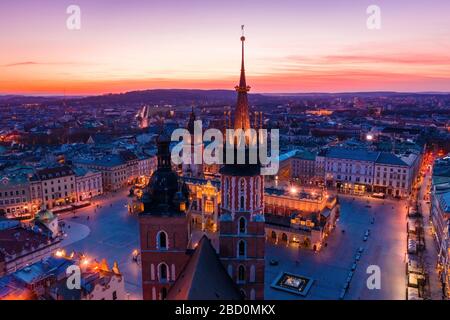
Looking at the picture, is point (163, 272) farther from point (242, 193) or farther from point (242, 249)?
point (242, 193)

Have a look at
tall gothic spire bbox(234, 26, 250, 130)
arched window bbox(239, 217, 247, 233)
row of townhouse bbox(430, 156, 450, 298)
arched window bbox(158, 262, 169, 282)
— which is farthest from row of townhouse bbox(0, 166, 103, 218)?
row of townhouse bbox(430, 156, 450, 298)

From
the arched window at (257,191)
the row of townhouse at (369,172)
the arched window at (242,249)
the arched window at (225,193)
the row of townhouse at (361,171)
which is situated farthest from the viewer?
the row of townhouse at (361,171)

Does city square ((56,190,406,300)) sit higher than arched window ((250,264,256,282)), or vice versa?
arched window ((250,264,256,282))

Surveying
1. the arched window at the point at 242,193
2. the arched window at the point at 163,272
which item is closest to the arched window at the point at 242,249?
the arched window at the point at 242,193

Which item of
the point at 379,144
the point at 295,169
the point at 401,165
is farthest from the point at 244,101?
the point at 379,144

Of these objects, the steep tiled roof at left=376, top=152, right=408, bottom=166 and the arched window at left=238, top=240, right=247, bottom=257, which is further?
the steep tiled roof at left=376, top=152, right=408, bottom=166

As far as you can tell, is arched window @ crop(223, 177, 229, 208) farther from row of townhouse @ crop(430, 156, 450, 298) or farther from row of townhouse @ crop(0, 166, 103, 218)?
row of townhouse @ crop(0, 166, 103, 218)

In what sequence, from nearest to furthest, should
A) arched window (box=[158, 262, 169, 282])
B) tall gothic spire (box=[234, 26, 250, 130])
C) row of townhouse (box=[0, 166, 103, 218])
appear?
tall gothic spire (box=[234, 26, 250, 130])
arched window (box=[158, 262, 169, 282])
row of townhouse (box=[0, 166, 103, 218])

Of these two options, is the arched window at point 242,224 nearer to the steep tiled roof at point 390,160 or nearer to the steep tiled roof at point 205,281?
the steep tiled roof at point 205,281
